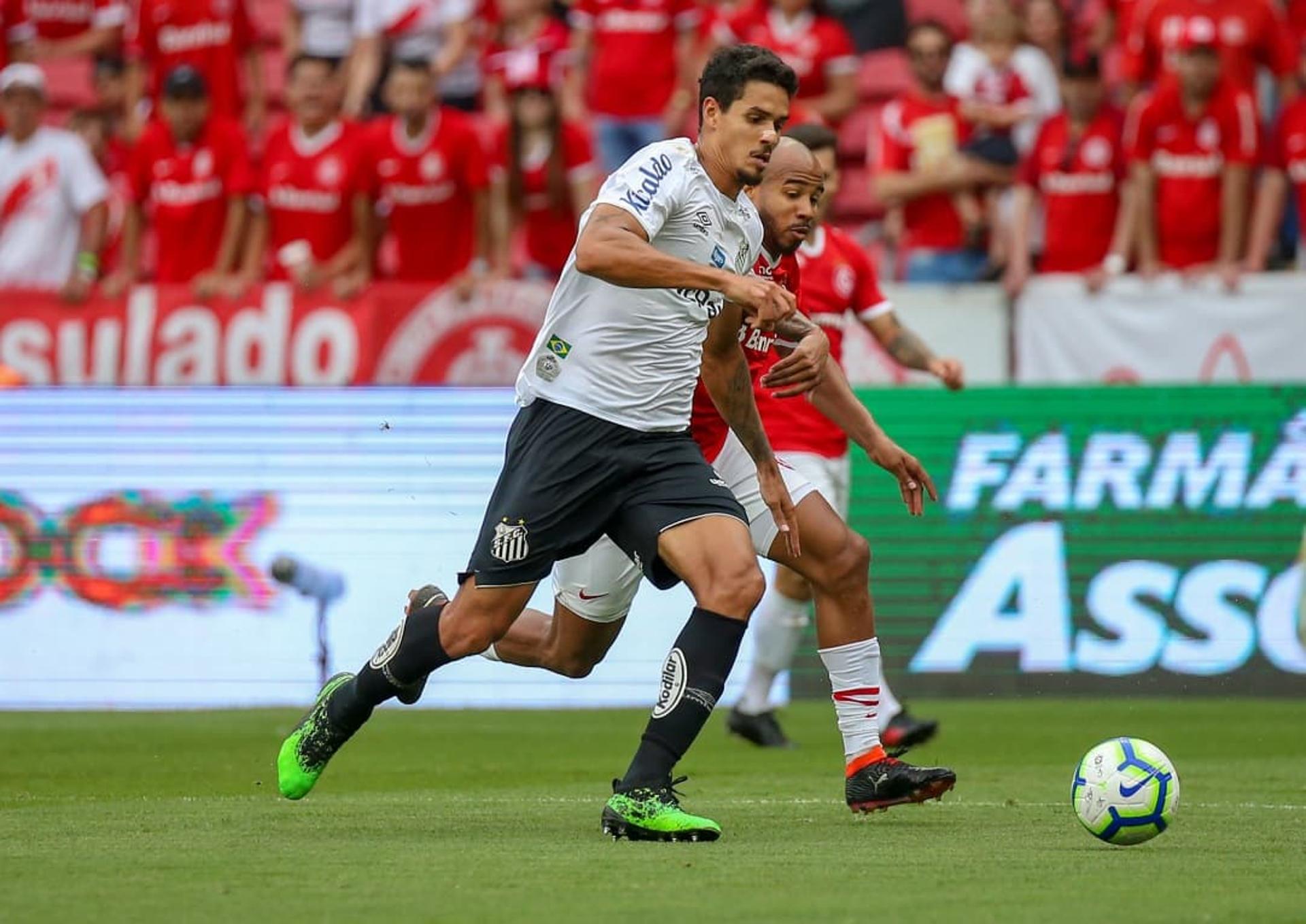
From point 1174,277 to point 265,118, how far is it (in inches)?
299

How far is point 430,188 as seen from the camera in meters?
15.1

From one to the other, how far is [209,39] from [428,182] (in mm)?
2492

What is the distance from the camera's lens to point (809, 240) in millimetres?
10438

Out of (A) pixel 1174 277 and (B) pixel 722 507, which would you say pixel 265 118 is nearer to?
(A) pixel 1174 277

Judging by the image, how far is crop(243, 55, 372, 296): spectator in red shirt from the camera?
1515 cm

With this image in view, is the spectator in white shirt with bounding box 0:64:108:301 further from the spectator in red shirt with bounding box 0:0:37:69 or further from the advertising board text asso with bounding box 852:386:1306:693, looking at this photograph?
the advertising board text asso with bounding box 852:386:1306:693

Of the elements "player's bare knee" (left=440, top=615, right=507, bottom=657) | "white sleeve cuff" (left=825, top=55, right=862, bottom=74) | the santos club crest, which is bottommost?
"player's bare knee" (left=440, top=615, right=507, bottom=657)

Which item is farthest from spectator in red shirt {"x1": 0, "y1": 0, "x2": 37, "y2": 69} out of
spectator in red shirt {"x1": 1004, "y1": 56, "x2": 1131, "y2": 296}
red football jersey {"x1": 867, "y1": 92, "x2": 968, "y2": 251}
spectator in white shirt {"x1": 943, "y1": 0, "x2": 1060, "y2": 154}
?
spectator in red shirt {"x1": 1004, "y1": 56, "x2": 1131, "y2": 296}

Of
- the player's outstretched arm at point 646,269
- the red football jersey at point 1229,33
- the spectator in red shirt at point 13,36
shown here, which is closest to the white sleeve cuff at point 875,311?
the player's outstretched arm at point 646,269

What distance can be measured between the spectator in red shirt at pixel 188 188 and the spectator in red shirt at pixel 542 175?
6.24ft

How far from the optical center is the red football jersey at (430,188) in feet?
49.2

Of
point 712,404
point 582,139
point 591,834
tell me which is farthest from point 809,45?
point 591,834

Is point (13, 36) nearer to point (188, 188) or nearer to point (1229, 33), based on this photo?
point (188, 188)

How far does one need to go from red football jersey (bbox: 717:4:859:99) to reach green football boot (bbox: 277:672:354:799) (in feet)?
27.2
